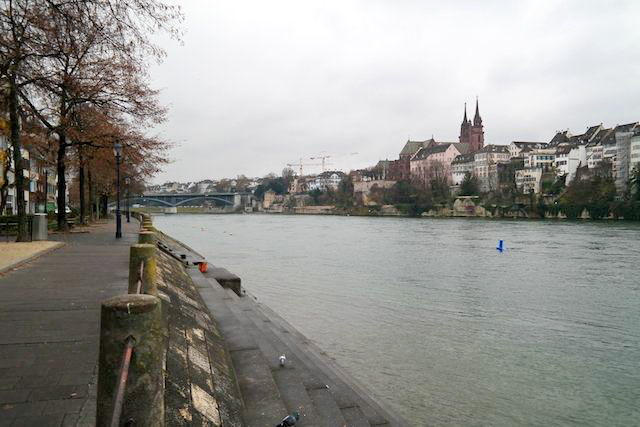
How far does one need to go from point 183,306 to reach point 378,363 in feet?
15.3

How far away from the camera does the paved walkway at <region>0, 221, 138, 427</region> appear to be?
4285mm

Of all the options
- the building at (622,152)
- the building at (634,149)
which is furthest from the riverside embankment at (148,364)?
the building at (622,152)

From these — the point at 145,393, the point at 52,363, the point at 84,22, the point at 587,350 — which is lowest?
the point at 587,350

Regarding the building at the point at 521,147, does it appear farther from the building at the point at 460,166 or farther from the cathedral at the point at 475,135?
the cathedral at the point at 475,135

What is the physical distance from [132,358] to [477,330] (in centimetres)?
1276

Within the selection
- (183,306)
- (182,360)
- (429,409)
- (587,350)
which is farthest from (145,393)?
(587,350)

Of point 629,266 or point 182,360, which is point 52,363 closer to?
point 182,360

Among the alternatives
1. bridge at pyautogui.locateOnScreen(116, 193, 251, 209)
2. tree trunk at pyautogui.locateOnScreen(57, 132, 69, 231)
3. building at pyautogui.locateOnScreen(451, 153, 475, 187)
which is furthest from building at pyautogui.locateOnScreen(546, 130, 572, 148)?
tree trunk at pyautogui.locateOnScreen(57, 132, 69, 231)

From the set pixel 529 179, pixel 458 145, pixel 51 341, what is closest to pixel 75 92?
pixel 51 341

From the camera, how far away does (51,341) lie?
6.22 metres

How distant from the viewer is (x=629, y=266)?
27.4 m

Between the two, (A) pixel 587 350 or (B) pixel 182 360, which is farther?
(A) pixel 587 350

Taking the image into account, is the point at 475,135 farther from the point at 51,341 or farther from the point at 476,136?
the point at 51,341

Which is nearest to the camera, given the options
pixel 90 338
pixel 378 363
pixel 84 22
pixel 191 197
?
pixel 90 338
